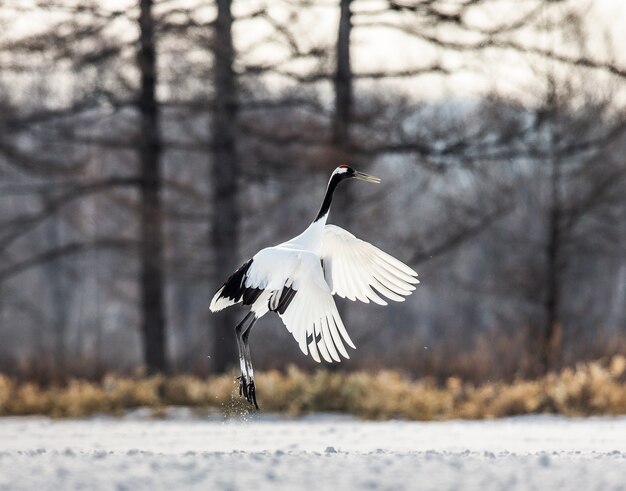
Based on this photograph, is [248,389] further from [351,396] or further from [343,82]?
[343,82]

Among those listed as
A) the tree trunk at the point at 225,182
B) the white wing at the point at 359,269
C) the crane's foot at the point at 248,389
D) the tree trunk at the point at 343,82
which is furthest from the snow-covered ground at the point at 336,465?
the tree trunk at the point at 225,182

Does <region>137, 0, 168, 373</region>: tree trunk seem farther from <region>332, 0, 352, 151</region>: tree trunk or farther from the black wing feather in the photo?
the black wing feather

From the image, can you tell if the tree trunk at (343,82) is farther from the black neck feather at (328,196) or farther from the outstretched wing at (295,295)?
the outstretched wing at (295,295)

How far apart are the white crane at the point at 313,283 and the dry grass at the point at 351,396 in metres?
3.61

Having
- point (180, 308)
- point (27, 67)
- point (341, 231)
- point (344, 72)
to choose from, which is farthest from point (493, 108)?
point (180, 308)

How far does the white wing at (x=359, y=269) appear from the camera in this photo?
30.7 feet

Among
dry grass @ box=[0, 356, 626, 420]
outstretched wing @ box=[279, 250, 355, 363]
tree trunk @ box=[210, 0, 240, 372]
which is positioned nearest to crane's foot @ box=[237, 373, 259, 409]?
outstretched wing @ box=[279, 250, 355, 363]

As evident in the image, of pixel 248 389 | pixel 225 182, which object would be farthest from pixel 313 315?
pixel 225 182

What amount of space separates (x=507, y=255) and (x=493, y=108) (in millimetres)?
7579

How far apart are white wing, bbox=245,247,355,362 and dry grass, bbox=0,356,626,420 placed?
14.5 ft

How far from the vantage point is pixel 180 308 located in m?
42.7

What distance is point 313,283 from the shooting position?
339 inches

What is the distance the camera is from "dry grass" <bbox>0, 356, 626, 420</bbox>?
1415 cm

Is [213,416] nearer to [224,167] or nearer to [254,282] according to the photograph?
[224,167]
